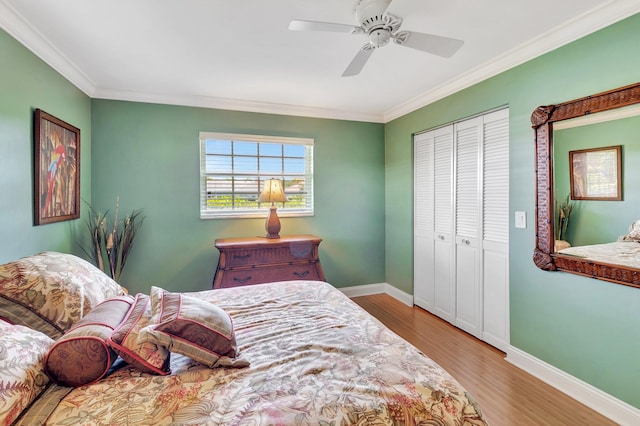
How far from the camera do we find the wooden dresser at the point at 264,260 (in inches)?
123

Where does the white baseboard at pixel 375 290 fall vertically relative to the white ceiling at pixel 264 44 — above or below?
below

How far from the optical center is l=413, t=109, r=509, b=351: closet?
2.66m

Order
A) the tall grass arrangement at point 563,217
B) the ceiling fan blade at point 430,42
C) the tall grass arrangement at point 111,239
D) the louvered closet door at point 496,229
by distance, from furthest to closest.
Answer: the tall grass arrangement at point 111,239
the louvered closet door at point 496,229
the tall grass arrangement at point 563,217
the ceiling fan blade at point 430,42

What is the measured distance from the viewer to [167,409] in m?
0.99

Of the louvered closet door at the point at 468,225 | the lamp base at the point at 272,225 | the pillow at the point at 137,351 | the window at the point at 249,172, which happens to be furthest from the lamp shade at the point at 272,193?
the pillow at the point at 137,351

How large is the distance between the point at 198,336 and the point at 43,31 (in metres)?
2.40

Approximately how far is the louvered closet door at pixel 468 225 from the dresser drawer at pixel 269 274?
4.98 feet

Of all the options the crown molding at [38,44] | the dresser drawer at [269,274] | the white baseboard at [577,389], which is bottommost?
the white baseboard at [577,389]

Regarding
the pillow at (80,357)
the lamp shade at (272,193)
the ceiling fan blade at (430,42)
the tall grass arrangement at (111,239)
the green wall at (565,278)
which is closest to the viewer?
the pillow at (80,357)

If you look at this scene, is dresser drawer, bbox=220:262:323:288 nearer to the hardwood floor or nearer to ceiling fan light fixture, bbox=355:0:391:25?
the hardwood floor

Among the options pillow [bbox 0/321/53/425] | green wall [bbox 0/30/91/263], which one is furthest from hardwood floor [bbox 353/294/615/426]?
green wall [bbox 0/30/91/263]

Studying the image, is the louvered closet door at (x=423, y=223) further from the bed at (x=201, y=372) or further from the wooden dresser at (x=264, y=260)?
the bed at (x=201, y=372)

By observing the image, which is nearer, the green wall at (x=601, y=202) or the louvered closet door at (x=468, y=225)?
the green wall at (x=601, y=202)

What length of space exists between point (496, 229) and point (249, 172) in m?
2.77
